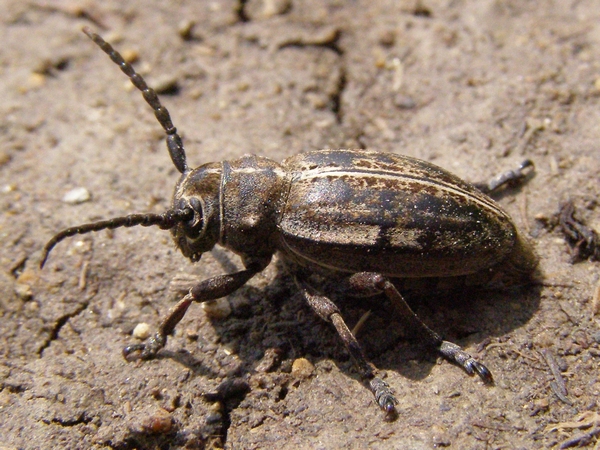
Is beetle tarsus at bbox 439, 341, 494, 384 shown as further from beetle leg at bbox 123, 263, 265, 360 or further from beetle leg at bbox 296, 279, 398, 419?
beetle leg at bbox 123, 263, 265, 360

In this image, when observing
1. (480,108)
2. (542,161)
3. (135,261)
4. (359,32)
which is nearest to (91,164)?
(135,261)

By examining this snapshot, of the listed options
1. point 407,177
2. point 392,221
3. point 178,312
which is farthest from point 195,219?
point 407,177

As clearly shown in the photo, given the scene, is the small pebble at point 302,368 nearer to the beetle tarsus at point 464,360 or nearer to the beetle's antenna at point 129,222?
the beetle tarsus at point 464,360

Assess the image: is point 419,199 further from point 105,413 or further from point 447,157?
point 105,413

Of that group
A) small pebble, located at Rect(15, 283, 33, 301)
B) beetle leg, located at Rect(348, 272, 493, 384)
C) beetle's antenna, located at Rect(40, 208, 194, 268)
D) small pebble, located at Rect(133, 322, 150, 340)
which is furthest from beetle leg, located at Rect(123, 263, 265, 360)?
small pebble, located at Rect(15, 283, 33, 301)

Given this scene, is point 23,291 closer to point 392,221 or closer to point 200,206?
point 200,206

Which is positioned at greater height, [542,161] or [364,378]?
[542,161]
